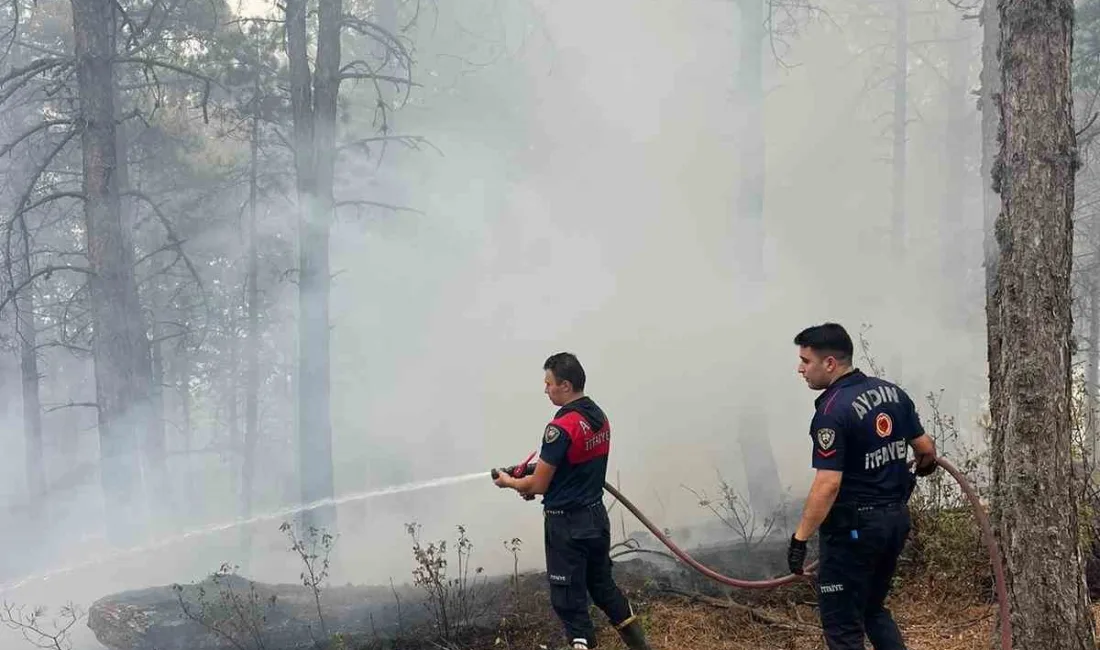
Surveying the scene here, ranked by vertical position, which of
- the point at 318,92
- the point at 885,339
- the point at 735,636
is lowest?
the point at 735,636

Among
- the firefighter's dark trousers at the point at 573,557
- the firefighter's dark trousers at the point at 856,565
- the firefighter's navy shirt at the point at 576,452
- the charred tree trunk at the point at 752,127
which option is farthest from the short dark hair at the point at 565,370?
the charred tree trunk at the point at 752,127

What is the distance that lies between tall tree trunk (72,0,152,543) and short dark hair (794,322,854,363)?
8.99m

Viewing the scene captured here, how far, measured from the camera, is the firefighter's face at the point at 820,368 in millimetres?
4016

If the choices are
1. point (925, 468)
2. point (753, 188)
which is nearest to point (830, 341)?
point (925, 468)

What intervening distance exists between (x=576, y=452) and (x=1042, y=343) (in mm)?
2361

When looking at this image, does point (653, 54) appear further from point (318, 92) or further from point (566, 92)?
point (318, 92)

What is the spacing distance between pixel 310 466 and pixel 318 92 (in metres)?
4.58

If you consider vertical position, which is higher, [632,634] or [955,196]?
[955,196]

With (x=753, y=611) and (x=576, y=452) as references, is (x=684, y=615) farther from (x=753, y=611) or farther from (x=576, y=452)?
(x=576, y=452)

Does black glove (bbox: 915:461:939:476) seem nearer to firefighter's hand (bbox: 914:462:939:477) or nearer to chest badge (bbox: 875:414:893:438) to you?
firefighter's hand (bbox: 914:462:939:477)

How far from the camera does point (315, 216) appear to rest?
10.2 metres

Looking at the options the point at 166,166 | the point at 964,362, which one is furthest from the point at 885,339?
the point at 166,166

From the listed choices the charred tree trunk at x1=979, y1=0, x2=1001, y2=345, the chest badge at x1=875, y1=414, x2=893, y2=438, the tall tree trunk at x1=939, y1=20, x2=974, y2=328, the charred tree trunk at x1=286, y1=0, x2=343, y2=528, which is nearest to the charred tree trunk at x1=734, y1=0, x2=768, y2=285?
the charred tree trunk at x1=979, y1=0, x2=1001, y2=345

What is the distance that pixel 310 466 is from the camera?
10.5 m
